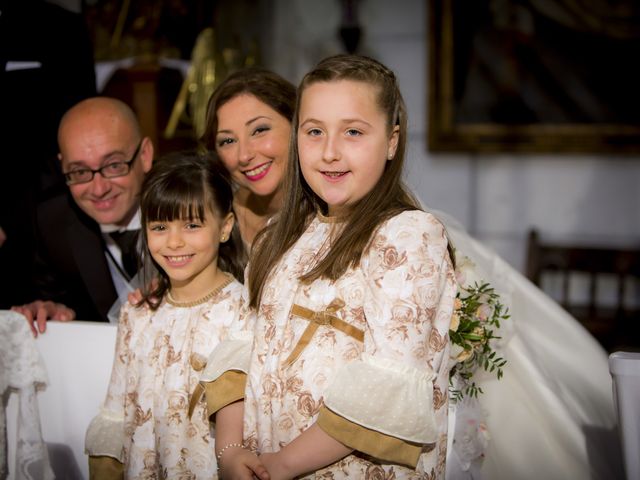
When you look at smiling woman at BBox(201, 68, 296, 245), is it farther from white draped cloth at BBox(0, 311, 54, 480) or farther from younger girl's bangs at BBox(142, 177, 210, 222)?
white draped cloth at BBox(0, 311, 54, 480)

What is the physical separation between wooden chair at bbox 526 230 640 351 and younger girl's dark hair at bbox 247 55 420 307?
3.34 metres

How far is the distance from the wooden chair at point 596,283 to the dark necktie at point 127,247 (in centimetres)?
292

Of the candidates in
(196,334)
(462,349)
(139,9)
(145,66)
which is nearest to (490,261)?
(462,349)

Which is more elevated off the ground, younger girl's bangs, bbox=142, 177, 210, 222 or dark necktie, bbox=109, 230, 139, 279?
younger girl's bangs, bbox=142, 177, 210, 222

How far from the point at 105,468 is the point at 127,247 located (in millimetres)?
1132

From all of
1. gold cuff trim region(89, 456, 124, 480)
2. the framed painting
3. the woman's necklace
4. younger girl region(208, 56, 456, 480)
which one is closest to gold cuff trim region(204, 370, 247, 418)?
younger girl region(208, 56, 456, 480)

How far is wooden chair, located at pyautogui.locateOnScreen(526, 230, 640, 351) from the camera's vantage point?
4500mm

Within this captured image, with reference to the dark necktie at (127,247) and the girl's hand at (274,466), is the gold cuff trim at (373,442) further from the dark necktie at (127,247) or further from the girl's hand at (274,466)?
the dark necktie at (127,247)

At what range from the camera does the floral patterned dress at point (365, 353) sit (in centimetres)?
139

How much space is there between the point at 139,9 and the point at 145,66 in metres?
0.59

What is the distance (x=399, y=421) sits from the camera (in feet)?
4.54

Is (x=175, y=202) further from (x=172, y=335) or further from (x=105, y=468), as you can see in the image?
(x=105, y=468)

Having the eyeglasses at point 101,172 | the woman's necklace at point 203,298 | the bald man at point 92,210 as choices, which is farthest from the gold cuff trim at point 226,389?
the eyeglasses at point 101,172

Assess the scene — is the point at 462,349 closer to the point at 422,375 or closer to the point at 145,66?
the point at 422,375
